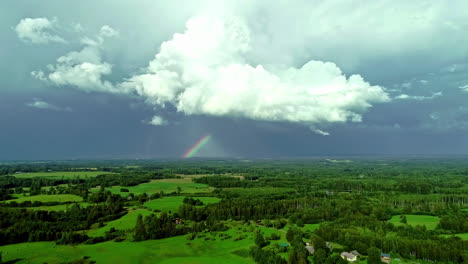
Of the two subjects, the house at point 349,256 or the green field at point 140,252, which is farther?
the green field at point 140,252

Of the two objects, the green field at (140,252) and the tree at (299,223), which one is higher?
the tree at (299,223)

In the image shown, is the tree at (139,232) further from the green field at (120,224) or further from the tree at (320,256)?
the tree at (320,256)

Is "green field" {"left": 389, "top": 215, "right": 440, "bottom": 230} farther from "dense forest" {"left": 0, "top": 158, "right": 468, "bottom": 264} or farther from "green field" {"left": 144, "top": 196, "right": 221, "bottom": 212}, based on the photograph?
"green field" {"left": 144, "top": 196, "right": 221, "bottom": 212}

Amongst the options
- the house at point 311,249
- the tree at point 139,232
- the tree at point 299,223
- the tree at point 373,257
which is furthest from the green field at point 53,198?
the tree at point 373,257

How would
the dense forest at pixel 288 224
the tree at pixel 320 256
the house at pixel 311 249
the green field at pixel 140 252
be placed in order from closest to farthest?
1. the tree at pixel 320 256
2. the green field at pixel 140 252
3. the dense forest at pixel 288 224
4. the house at pixel 311 249

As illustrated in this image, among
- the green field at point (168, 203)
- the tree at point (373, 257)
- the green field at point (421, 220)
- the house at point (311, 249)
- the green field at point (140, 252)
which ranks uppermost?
the tree at point (373, 257)

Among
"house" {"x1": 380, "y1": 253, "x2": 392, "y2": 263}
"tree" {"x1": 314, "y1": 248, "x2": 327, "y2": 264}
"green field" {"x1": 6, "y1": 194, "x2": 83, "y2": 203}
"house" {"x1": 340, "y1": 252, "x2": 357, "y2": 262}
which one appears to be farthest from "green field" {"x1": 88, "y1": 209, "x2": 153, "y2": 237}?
"house" {"x1": 380, "y1": 253, "x2": 392, "y2": 263}

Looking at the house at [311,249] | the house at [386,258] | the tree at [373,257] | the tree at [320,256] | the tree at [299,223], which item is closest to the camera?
the tree at [320,256]
